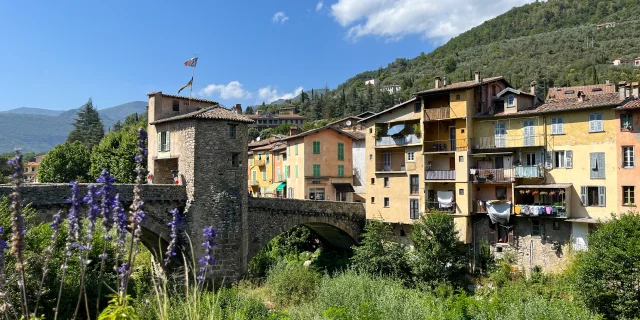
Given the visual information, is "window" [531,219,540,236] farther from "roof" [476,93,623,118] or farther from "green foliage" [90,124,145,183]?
"green foliage" [90,124,145,183]

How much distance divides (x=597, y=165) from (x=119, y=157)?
154 ft

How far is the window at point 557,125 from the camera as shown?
1216 inches

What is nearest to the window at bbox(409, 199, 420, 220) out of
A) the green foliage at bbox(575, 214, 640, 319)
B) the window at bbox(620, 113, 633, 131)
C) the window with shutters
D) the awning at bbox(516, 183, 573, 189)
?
the awning at bbox(516, 183, 573, 189)

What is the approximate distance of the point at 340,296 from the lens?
24.9 m

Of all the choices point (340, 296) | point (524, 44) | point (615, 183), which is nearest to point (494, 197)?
point (615, 183)

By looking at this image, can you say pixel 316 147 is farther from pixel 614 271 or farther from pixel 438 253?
pixel 614 271

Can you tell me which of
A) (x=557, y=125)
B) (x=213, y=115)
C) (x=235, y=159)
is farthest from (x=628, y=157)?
(x=213, y=115)

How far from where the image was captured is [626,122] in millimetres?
28047

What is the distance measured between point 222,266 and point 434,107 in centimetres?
1959

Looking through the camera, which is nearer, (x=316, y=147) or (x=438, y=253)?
(x=438, y=253)

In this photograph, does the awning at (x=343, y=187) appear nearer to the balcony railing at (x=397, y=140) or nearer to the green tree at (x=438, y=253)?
the balcony railing at (x=397, y=140)

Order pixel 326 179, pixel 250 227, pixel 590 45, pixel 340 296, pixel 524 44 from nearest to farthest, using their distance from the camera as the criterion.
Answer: pixel 340 296
pixel 250 227
pixel 326 179
pixel 590 45
pixel 524 44

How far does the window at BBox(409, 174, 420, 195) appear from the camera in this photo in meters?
36.1

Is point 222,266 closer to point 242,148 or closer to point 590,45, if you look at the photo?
point 242,148
